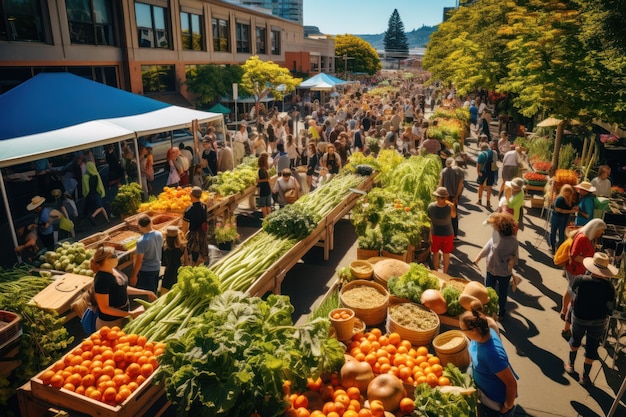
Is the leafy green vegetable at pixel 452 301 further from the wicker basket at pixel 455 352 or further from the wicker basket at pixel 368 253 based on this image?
the wicker basket at pixel 368 253

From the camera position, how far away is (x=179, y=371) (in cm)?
372

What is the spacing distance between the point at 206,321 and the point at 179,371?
734 millimetres

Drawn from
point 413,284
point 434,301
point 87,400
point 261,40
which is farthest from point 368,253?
point 261,40

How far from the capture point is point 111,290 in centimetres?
549

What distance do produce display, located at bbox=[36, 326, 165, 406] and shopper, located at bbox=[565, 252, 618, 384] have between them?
17.8 feet

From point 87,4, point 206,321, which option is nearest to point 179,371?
point 206,321

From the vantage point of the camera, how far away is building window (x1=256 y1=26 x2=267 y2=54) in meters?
39.2

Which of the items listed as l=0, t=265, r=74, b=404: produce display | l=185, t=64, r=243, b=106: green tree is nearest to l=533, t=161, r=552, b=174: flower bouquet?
l=0, t=265, r=74, b=404: produce display

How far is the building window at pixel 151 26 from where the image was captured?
76.0 feet

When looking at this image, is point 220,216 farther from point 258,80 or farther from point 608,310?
point 258,80

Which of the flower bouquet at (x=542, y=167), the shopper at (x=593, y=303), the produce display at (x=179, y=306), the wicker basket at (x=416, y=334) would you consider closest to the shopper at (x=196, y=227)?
the produce display at (x=179, y=306)

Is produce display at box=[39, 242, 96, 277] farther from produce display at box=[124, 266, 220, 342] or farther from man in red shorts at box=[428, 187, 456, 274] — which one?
man in red shorts at box=[428, 187, 456, 274]

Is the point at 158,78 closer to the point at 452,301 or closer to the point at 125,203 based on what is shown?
the point at 125,203

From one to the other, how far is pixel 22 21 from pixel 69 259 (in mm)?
14043
